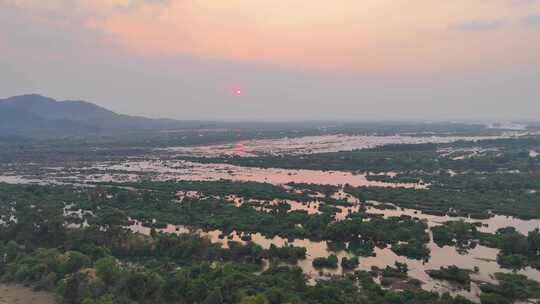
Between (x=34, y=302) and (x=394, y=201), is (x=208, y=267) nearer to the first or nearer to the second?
(x=34, y=302)

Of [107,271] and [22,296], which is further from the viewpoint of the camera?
[107,271]

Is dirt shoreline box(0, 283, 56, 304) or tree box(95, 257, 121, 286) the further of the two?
tree box(95, 257, 121, 286)

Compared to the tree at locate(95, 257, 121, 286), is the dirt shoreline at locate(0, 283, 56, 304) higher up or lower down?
lower down

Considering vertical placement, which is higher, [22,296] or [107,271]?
[107,271]

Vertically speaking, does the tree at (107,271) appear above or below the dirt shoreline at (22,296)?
above

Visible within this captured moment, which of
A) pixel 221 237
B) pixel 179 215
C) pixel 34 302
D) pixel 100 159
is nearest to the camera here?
pixel 34 302

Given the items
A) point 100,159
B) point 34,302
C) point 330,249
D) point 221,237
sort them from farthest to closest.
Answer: point 100,159
point 221,237
point 330,249
point 34,302

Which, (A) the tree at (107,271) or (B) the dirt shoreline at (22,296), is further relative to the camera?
(A) the tree at (107,271)

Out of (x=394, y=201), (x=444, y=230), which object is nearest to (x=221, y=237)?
(x=444, y=230)
